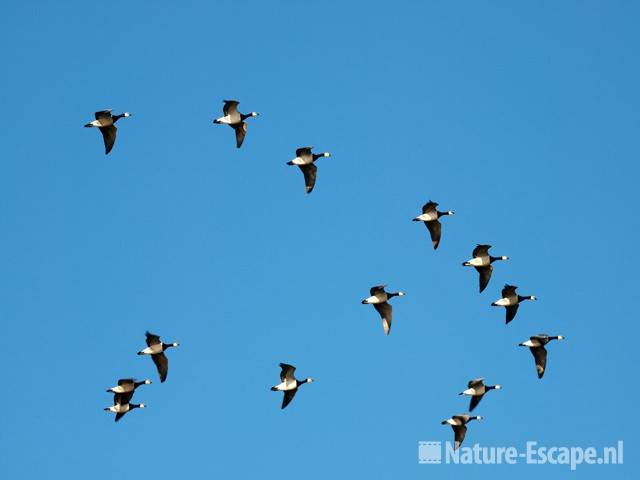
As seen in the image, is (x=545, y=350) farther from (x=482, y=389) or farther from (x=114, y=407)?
(x=114, y=407)

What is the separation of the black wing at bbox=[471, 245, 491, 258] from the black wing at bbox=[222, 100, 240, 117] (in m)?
11.4

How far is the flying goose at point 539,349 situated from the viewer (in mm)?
148625

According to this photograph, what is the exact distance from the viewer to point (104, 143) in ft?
481

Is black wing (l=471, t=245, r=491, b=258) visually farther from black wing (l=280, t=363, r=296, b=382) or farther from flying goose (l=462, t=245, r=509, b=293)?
black wing (l=280, t=363, r=296, b=382)

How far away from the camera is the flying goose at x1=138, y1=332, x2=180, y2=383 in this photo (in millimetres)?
147375

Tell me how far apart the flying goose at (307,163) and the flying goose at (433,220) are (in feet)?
15.3

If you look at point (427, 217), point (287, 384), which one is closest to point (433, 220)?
point (427, 217)

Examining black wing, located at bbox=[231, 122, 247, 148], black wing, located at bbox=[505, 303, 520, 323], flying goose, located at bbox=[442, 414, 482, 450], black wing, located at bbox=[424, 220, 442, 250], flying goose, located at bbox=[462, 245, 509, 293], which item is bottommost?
flying goose, located at bbox=[442, 414, 482, 450]

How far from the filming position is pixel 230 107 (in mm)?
147875

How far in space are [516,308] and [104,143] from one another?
18.3 meters

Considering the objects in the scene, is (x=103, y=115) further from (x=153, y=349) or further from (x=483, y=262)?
(x=483, y=262)

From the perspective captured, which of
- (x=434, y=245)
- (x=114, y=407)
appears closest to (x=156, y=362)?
(x=114, y=407)

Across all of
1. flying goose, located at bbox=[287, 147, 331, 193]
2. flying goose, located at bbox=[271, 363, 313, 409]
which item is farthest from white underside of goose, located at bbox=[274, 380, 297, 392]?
flying goose, located at bbox=[287, 147, 331, 193]

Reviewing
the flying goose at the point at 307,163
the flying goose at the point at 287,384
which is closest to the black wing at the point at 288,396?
the flying goose at the point at 287,384
